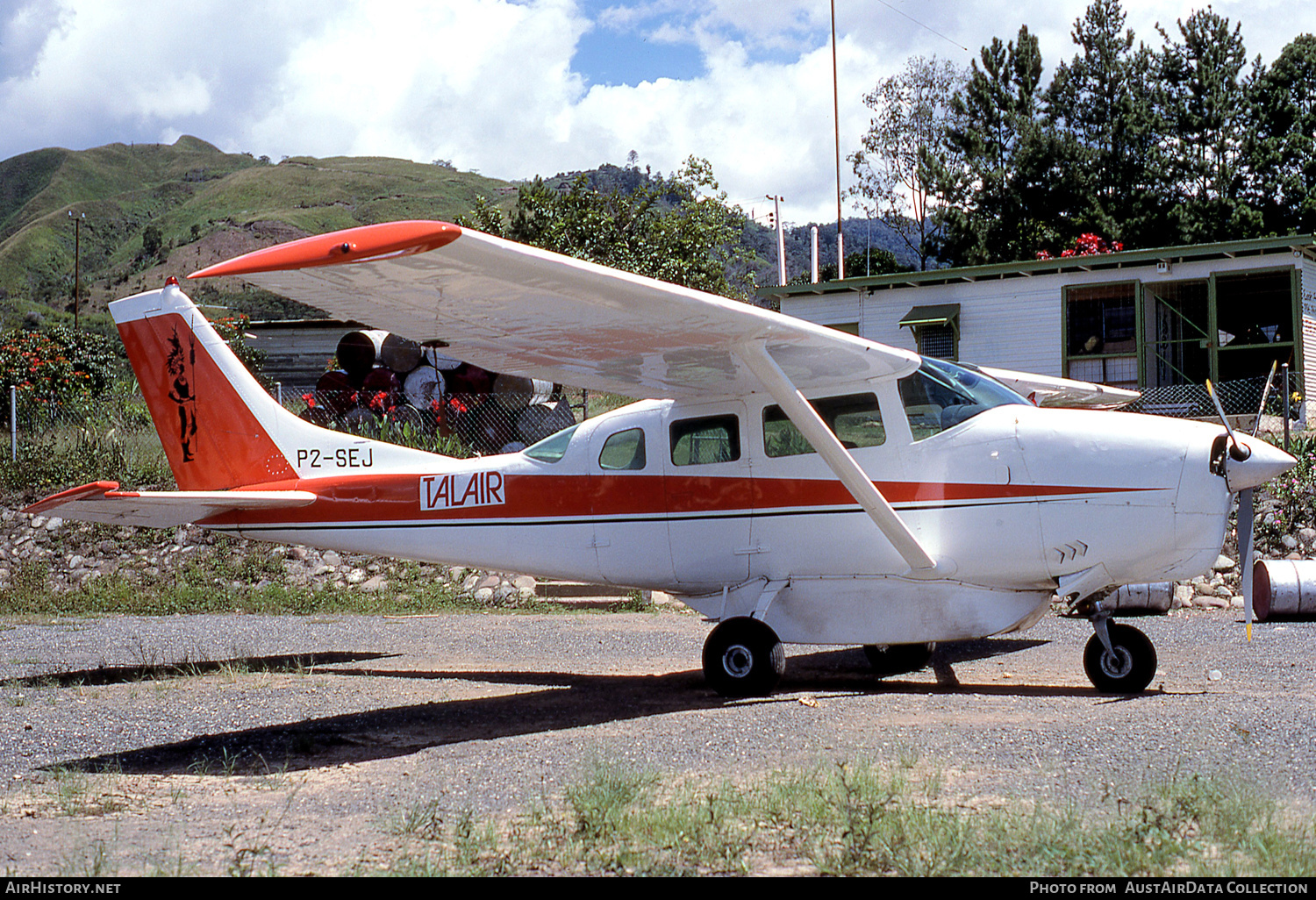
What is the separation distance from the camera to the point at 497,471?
28.2ft

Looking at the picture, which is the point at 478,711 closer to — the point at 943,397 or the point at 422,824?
the point at 422,824

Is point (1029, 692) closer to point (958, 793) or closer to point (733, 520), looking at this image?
point (733, 520)

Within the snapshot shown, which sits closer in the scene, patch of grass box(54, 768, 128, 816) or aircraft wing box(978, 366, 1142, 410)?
patch of grass box(54, 768, 128, 816)

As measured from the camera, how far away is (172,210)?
146 metres

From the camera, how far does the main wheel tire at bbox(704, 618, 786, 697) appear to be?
24.3 ft

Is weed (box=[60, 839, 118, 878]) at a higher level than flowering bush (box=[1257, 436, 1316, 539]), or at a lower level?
lower

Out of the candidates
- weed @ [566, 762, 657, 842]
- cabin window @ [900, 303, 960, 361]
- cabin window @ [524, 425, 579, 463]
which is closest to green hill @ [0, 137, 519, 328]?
cabin window @ [900, 303, 960, 361]

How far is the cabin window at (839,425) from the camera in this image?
7.56 metres

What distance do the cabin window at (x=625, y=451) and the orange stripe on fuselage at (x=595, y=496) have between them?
0.29 feet

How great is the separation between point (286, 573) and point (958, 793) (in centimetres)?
1169

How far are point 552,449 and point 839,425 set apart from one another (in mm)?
2339

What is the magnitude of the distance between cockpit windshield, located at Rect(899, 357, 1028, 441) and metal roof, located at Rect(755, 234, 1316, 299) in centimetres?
1429

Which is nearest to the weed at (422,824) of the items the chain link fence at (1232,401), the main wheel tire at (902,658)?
the main wheel tire at (902,658)

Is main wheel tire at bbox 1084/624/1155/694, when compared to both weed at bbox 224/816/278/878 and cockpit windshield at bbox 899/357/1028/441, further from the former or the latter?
weed at bbox 224/816/278/878
